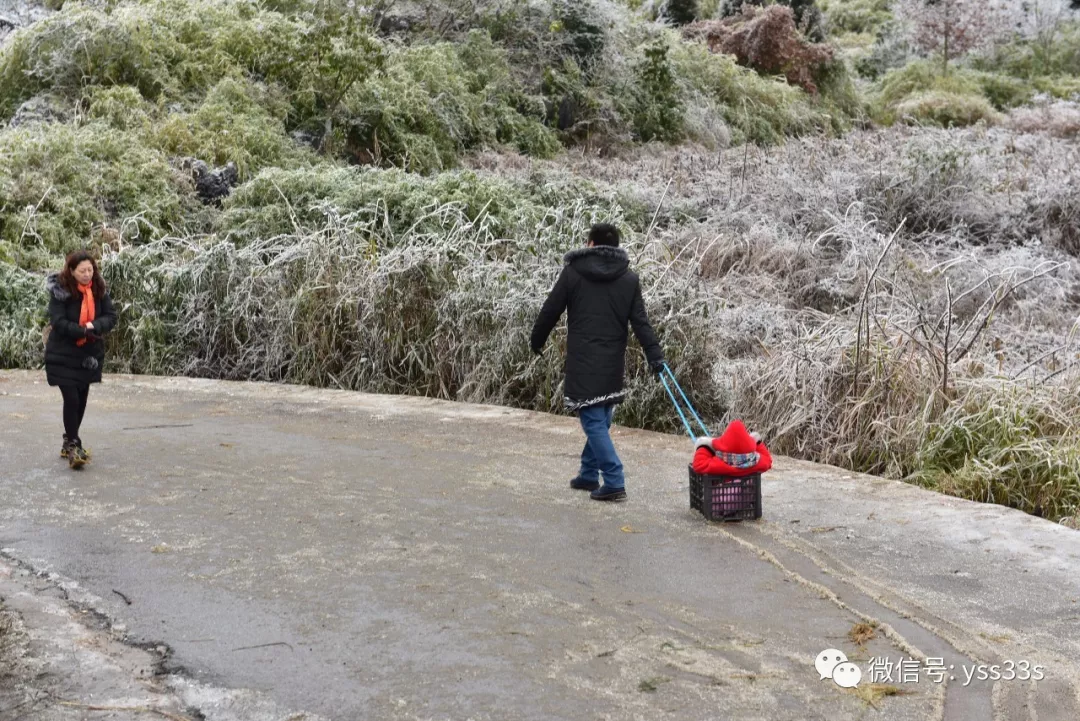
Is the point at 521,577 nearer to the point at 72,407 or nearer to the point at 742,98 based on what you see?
the point at 72,407

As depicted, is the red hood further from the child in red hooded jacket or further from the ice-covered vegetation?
the ice-covered vegetation

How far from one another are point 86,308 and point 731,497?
13.3ft

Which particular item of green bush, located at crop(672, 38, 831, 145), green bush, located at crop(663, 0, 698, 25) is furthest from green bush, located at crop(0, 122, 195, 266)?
green bush, located at crop(663, 0, 698, 25)

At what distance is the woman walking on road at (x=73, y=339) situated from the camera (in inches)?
292

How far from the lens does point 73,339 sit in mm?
7465

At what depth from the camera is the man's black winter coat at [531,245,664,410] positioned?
22.6 feet

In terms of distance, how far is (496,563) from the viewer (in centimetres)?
566

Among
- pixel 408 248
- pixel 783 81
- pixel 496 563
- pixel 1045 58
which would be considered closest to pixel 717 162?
pixel 408 248

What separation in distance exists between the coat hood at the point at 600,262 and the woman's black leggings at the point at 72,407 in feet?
10.2

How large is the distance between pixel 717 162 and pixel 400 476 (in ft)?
37.7

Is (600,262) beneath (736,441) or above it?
above

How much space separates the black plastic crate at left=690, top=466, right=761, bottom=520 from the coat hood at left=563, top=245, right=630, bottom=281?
4.17ft

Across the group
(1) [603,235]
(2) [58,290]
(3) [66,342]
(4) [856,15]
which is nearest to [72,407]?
(3) [66,342]

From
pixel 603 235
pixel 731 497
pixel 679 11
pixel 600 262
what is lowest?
pixel 731 497
